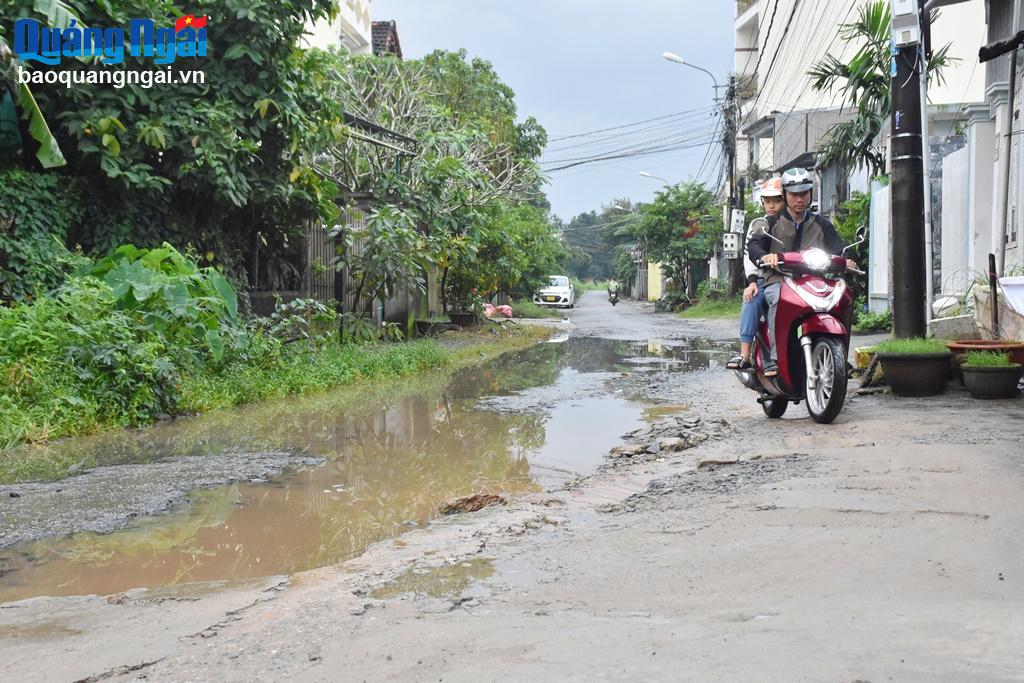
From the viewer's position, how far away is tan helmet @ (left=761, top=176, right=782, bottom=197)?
6680 mm

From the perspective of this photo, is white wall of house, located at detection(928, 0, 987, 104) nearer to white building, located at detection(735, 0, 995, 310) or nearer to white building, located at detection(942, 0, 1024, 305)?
white building, located at detection(735, 0, 995, 310)

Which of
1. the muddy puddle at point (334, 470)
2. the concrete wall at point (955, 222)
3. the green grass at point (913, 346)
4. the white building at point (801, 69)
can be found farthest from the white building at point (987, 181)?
the muddy puddle at point (334, 470)

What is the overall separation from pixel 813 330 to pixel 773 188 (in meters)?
1.18

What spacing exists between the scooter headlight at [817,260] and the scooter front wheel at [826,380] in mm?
496

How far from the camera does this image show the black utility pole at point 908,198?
7.84m

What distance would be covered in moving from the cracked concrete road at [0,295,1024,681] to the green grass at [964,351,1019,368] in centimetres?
249

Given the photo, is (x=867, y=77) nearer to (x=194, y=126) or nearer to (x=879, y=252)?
(x=879, y=252)

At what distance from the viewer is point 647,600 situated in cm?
285

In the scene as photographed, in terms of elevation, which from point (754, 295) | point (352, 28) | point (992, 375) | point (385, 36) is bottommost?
point (992, 375)

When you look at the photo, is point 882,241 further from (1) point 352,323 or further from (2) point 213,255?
(2) point 213,255

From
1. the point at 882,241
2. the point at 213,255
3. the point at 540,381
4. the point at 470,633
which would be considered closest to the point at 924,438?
the point at 470,633

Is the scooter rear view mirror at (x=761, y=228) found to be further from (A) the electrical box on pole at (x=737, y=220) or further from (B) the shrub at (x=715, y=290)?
(B) the shrub at (x=715, y=290)

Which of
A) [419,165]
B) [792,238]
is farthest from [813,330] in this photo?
[419,165]

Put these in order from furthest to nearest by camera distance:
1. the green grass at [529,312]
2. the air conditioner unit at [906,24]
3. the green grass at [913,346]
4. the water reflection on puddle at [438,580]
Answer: the green grass at [529,312]
the air conditioner unit at [906,24]
the green grass at [913,346]
the water reflection on puddle at [438,580]
